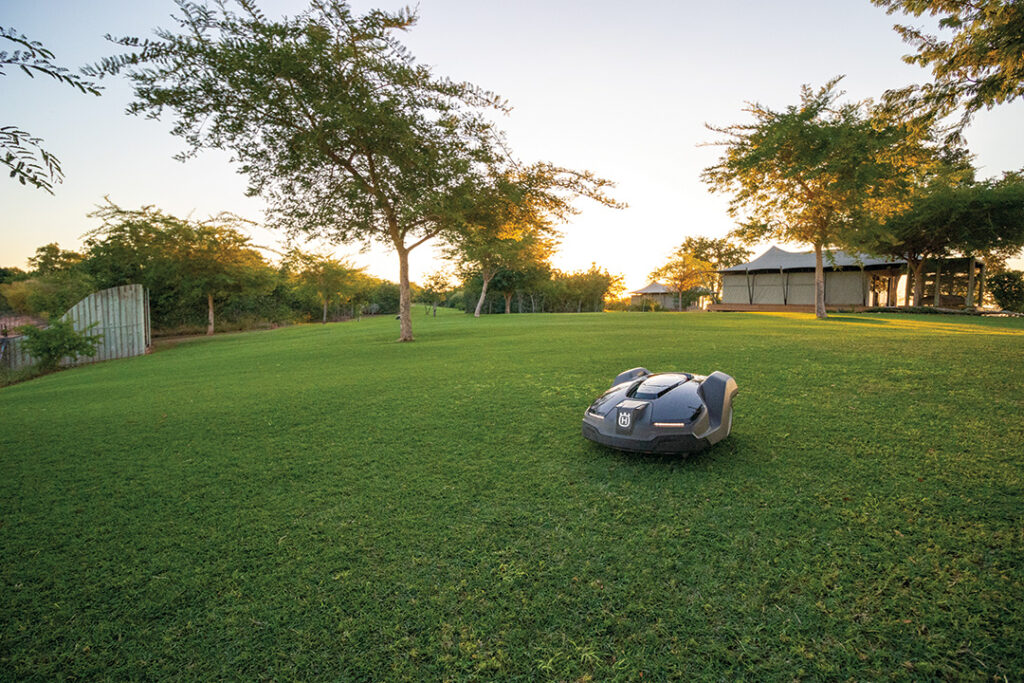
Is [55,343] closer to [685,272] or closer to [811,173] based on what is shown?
[811,173]

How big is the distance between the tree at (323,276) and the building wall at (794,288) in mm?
37271

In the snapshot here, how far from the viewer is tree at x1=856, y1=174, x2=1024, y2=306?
24750 mm

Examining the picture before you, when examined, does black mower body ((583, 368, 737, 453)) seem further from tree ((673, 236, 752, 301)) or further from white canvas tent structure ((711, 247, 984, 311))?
tree ((673, 236, 752, 301))

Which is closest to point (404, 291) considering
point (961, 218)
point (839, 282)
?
point (961, 218)

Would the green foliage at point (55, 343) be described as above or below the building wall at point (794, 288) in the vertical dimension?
below

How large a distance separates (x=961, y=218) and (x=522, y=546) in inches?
1445

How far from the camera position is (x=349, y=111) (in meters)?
10.7

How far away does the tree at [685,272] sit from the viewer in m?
53.0

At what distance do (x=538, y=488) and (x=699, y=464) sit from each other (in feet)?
4.38

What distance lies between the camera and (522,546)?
2564mm

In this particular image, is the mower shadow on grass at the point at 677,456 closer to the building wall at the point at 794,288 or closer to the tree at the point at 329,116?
the tree at the point at 329,116

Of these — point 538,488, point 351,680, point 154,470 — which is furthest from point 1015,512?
point 154,470

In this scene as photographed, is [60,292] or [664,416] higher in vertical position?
[60,292]

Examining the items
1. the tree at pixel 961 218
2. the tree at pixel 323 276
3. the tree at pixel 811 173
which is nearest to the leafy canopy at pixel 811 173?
the tree at pixel 811 173
